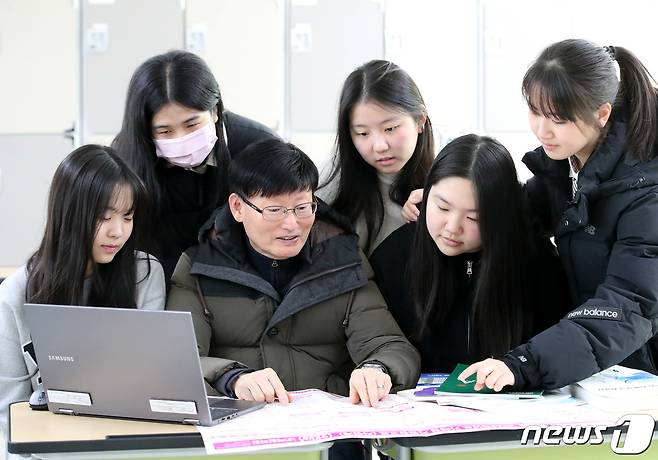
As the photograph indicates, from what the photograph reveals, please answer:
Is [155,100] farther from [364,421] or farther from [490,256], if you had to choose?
[364,421]

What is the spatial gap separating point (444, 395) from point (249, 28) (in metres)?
3.19

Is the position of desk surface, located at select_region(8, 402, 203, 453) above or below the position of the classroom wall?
below

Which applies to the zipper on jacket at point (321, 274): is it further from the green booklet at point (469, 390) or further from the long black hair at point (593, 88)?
the long black hair at point (593, 88)

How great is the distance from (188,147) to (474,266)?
734mm

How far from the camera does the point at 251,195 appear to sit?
1.99m

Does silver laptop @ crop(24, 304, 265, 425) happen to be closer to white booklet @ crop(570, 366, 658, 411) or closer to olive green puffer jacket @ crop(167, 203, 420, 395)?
olive green puffer jacket @ crop(167, 203, 420, 395)

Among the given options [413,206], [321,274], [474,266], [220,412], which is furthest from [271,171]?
[220,412]

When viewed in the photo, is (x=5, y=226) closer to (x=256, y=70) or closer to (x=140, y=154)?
(x=256, y=70)

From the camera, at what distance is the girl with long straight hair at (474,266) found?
1.94 m

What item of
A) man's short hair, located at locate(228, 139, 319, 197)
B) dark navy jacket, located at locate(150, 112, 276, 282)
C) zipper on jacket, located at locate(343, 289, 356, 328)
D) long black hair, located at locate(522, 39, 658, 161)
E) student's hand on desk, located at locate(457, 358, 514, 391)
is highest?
long black hair, located at locate(522, 39, 658, 161)

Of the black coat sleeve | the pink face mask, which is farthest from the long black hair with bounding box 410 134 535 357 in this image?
the pink face mask

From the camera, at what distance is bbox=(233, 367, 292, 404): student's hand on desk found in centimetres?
171

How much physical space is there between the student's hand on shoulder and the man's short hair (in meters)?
0.25

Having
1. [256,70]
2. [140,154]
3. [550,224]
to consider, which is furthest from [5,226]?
[550,224]
